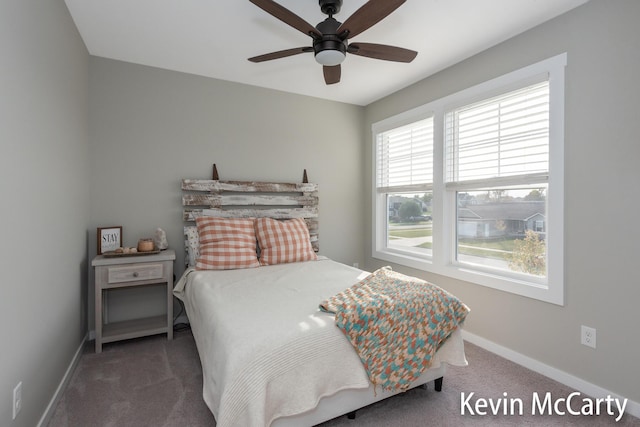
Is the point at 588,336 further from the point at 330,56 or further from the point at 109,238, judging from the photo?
the point at 109,238

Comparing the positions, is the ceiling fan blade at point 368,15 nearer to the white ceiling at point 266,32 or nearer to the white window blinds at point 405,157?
the white ceiling at point 266,32

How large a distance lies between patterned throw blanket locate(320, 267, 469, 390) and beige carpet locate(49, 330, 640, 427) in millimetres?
340

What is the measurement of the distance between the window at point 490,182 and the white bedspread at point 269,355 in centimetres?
113

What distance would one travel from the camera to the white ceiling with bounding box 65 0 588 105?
2.10m

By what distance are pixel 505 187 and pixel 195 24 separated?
273 cm

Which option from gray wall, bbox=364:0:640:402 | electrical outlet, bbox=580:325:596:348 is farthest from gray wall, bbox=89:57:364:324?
electrical outlet, bbox=580:325:596:348

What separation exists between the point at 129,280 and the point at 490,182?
3.14m

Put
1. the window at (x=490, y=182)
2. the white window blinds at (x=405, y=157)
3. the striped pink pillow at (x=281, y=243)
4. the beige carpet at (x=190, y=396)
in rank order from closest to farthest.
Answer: the beige carpet at (x=190, y=396)
the window at (x=490, y=182)
the striped pink pillow at (x=281, y=243)
the white window blinds at (x=405, y=157)

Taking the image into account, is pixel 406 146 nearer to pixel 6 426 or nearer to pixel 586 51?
pixel 586 51

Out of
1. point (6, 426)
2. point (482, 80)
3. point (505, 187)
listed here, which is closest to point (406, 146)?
point (482, 80)

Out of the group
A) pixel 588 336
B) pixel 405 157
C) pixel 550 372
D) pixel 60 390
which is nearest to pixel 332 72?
pixel 405 157

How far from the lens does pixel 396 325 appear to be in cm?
169

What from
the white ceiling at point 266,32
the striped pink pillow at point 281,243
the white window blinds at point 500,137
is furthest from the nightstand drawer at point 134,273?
the white window blinds at point 500,137

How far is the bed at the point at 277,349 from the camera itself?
1.32 metres
